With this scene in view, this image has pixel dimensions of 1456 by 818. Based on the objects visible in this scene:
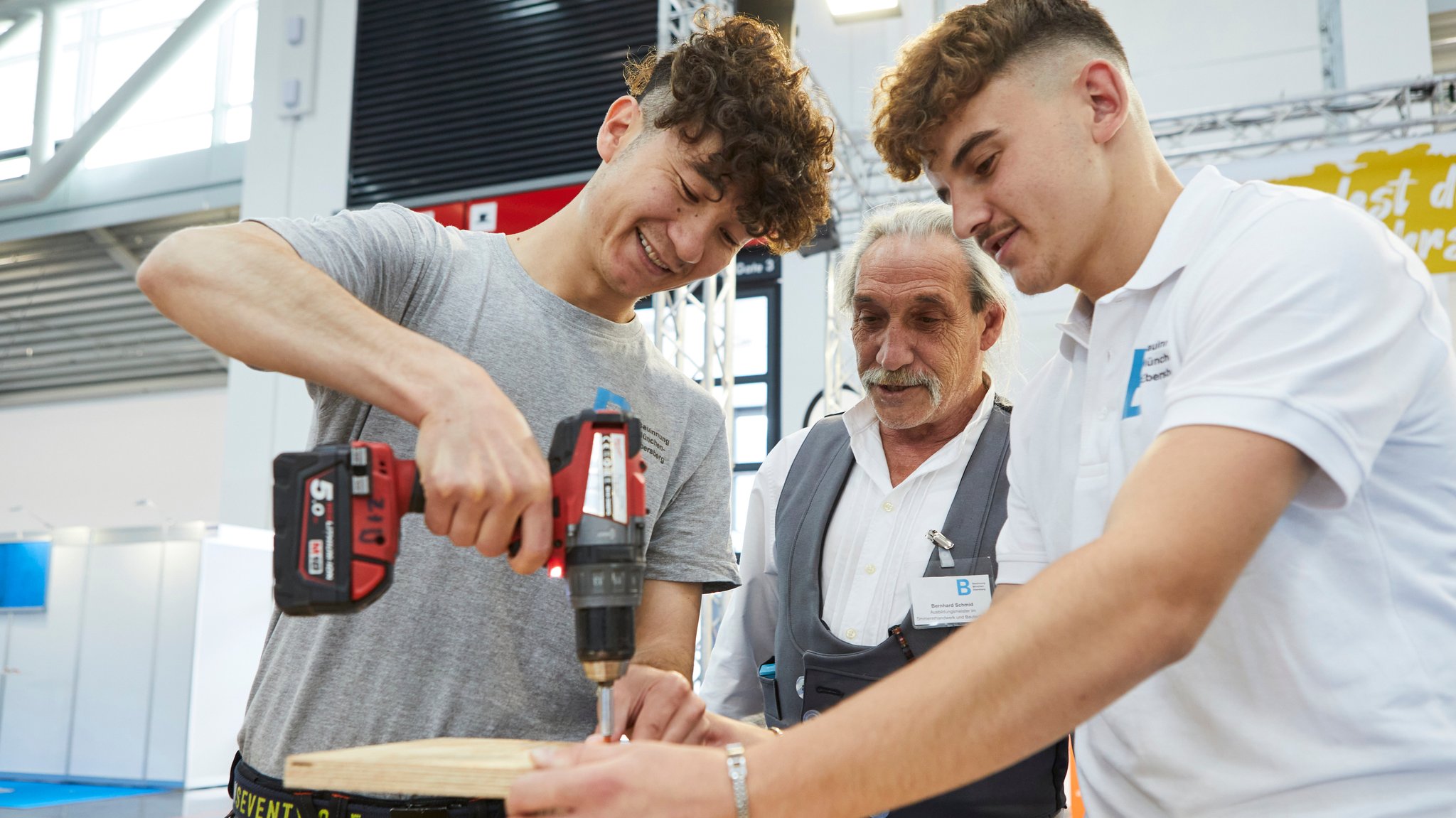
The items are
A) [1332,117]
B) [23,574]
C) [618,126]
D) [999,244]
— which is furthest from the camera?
[23,574]

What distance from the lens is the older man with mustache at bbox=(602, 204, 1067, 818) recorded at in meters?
1.96

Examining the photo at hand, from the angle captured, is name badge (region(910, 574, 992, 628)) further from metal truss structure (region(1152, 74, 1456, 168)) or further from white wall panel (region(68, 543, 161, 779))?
white wall panel (region(68, 543, 161, 779))

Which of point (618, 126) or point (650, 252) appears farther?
point (618, 126)

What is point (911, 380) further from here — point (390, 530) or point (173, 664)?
point (173, 664)

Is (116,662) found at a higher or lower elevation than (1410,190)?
lower

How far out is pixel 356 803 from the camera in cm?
120

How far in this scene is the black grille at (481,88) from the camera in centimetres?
759

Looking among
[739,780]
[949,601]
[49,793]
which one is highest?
[949,601]

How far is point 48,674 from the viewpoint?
307 inches

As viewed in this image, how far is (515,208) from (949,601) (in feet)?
21.0

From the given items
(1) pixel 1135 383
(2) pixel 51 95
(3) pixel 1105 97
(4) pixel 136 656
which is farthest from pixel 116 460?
(1) pixel 1135 383

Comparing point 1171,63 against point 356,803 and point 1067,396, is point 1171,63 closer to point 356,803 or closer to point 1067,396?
point 1067,396

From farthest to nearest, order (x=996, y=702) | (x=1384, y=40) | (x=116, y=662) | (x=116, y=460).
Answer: (x=116, y=460) < (x=116, y=662) < (x=1384, y=40) < (x=996, y=702)

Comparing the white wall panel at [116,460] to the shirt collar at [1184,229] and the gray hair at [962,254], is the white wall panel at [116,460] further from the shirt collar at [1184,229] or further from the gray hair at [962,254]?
the shirt collar at [1184,229]
